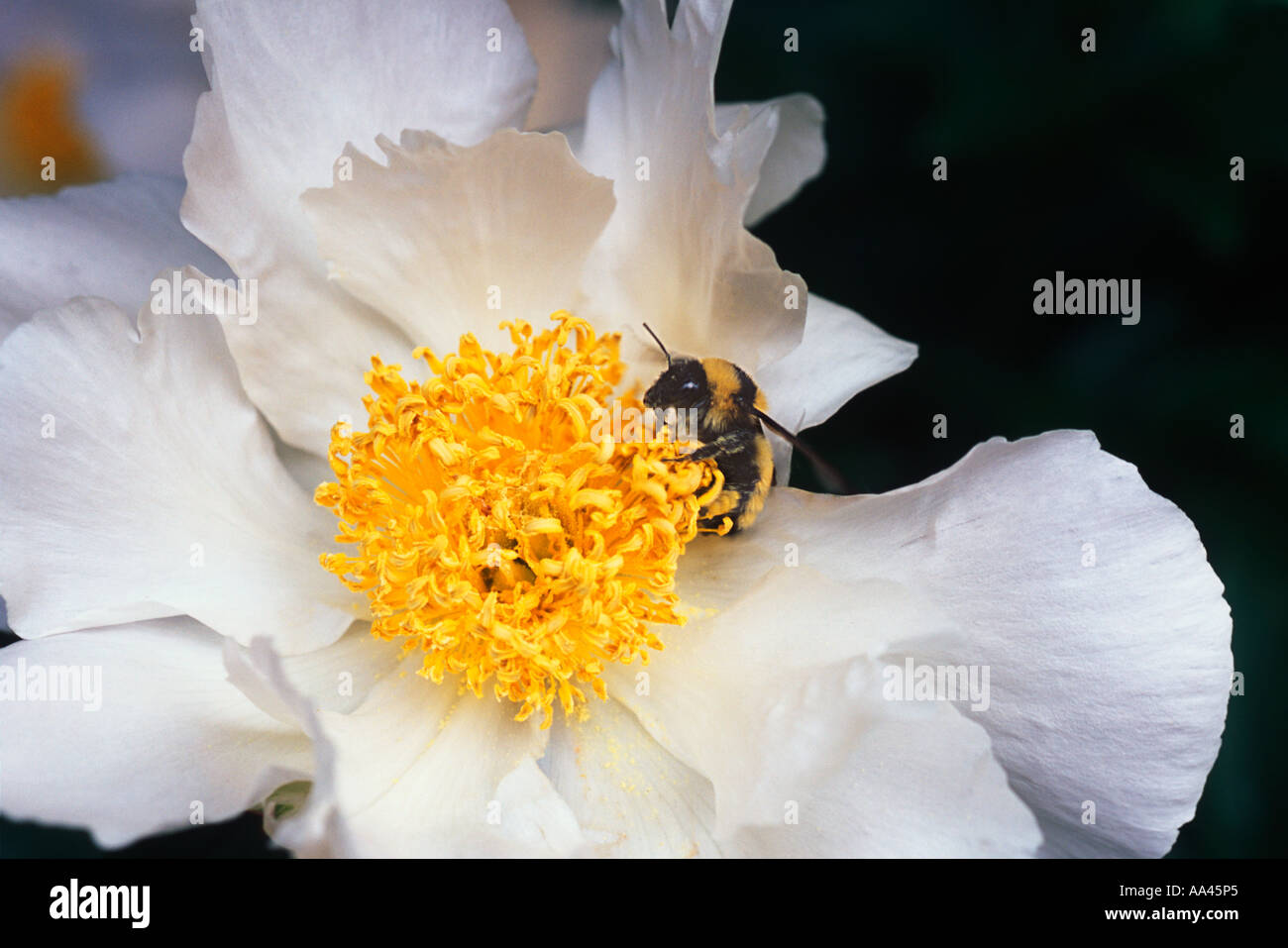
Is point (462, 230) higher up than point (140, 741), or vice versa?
point (462, 230)

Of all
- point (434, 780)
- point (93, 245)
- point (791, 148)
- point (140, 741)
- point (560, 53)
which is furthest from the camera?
point (560, 53)

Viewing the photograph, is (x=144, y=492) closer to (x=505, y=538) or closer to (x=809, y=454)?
(x=505, y=538)

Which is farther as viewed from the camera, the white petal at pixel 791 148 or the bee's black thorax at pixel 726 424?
the white petal at pixel 791 148

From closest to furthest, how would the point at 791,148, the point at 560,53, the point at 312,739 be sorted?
the point at 312,739
the point at 791,148
the point at 560,53

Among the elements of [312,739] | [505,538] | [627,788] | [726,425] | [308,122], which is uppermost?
[308,122]

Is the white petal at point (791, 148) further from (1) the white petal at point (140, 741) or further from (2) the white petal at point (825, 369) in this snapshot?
(1) the white petal at point (140, 741)

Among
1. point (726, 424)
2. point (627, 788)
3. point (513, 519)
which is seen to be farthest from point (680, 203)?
point (627, 788)

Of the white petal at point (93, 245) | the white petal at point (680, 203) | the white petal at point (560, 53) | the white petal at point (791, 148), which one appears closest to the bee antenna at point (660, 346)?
the white petal at point (680, 203)

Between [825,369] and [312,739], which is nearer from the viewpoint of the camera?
[312,739]
